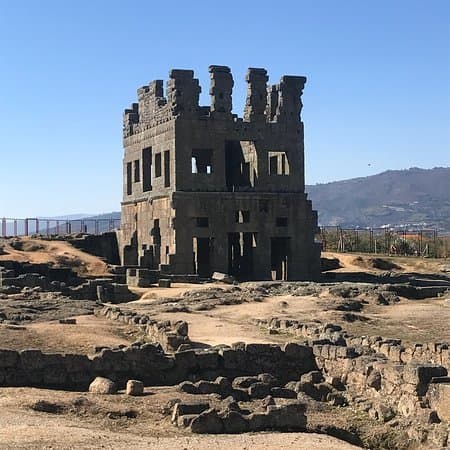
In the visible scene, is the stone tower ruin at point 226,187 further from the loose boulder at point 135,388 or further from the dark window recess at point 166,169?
the loose boulder at point 135,388

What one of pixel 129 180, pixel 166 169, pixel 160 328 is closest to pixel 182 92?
pixel 166 169

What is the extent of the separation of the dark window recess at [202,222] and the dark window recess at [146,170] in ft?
20.1

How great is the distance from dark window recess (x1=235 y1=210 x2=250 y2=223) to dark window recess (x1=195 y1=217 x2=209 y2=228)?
1.49 metres

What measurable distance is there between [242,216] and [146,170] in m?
7.29

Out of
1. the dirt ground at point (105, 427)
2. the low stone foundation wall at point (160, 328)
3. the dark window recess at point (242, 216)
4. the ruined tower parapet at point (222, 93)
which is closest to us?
the dirt ground at point (105, 427)

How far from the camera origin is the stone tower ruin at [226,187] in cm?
4459

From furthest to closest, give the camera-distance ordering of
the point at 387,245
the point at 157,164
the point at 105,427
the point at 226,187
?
the point at 387,245, the point at 157,164, the point at 226,187, the point at 105,427

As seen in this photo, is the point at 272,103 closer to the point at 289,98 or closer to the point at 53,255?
the point at 289,98

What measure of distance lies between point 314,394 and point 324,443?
3702 millimetres

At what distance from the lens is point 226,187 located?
45625mm

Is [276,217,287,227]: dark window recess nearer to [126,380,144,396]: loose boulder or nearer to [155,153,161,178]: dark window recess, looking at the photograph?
[155,153,161,178]: dark window recess

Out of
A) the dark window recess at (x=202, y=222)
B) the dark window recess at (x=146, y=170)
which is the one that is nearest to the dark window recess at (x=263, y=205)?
the dark window recess at (x=202, y=222)

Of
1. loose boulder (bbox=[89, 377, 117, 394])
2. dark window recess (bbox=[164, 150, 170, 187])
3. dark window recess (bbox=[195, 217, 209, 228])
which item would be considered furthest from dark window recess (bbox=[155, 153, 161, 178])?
loose boulder (bbox=[89, 377, 117, 394])

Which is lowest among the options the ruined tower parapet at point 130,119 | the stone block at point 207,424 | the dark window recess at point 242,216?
the stone block at point 207,424
